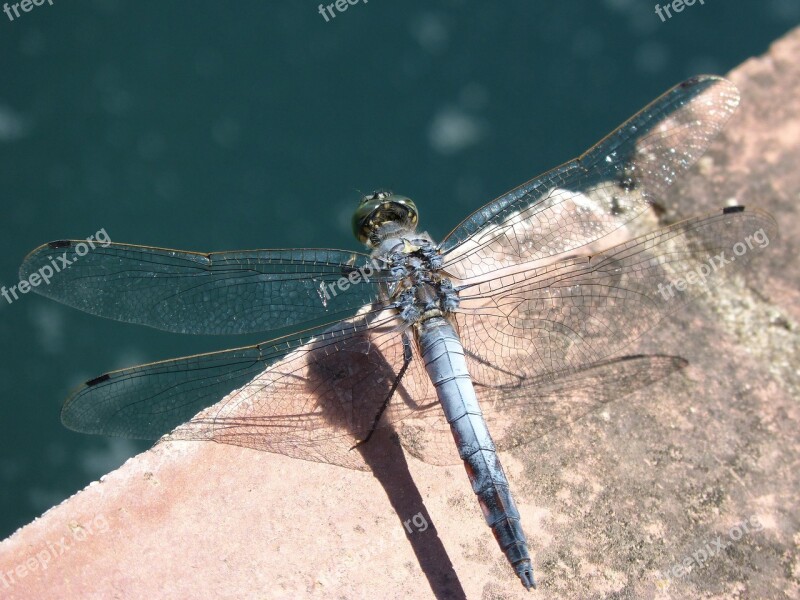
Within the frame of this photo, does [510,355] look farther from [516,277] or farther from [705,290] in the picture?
[705,290]

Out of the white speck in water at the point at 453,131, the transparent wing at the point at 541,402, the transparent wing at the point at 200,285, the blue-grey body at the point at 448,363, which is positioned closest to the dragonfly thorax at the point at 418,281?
the blue-grey body at the point at 448,363

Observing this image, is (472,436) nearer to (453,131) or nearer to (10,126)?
(453,131)

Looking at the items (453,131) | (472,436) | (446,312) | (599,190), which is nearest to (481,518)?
(472,436)

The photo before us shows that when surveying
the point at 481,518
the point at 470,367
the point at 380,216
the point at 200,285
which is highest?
the point at 380,216

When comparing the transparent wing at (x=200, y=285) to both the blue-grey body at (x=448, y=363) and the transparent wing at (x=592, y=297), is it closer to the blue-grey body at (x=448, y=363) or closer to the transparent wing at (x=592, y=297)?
the blue-grey body at (x=448, y=363)

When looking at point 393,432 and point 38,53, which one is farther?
point 38,53

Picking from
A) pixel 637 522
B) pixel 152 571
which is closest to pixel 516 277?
pixel 637 522
